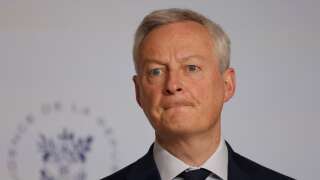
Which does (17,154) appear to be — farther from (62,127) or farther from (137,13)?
(137,13)

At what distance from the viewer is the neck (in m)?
1.37

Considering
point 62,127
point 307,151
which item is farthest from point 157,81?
point 307,151

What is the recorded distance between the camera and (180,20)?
4.63 feet

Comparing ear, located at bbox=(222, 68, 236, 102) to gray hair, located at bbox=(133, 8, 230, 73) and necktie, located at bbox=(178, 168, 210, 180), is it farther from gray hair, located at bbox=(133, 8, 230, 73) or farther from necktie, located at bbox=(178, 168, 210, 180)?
necktie, located at bbox=(178, 168, 210, 180)

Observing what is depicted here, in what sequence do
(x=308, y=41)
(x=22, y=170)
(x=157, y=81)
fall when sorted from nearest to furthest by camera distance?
1. (x=157, y=81)
2. (x=22, y=170)
3. (x=308, y=41)

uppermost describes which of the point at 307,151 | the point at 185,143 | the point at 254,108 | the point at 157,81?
the point at 157,81

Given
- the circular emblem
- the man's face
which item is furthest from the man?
the circular emblem

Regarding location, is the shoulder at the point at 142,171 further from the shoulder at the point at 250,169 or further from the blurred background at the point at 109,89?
Result: the blurred background at the point at 109,89

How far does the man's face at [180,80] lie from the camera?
4.36 feet

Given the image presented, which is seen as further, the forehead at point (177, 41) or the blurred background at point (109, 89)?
the blurred background at point (109, 89)

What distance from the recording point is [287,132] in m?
2.12

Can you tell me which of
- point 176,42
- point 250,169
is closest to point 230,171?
point 250,169

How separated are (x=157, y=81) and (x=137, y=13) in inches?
30.9

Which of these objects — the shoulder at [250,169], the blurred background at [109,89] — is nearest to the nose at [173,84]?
the shoulder at [250,169]
